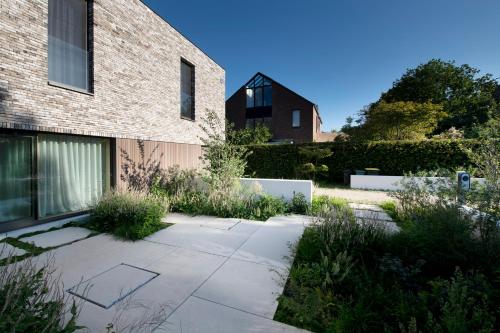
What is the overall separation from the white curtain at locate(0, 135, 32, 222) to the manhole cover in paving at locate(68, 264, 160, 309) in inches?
125

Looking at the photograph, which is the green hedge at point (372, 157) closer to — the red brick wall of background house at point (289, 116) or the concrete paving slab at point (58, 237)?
the concrete paving slab at point (58, 237)

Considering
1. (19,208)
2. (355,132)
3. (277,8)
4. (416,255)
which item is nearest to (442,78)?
(355,132)

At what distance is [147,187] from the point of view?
7070 millimetres

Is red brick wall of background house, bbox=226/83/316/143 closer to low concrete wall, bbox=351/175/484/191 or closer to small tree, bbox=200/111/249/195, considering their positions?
low concrete wall, bbox=351/175/484/191

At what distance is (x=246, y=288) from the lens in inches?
105

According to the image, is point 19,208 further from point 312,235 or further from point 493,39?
point 493,39

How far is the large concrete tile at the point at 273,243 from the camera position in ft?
11.2

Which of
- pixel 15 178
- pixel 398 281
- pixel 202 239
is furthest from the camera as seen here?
pixel 15 178

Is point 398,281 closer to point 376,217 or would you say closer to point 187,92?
point 376,217

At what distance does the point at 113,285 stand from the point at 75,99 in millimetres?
4576

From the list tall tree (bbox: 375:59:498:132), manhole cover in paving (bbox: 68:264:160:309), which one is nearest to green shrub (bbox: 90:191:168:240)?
manhole cover in paving (bbox: 68:264:160:309)

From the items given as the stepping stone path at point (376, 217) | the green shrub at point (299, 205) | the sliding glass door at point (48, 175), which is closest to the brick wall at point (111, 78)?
the sliding glass door at point (48, 175)

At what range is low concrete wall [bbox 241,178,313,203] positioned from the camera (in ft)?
21.0

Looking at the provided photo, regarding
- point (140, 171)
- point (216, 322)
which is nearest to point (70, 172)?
point (140, 171)
